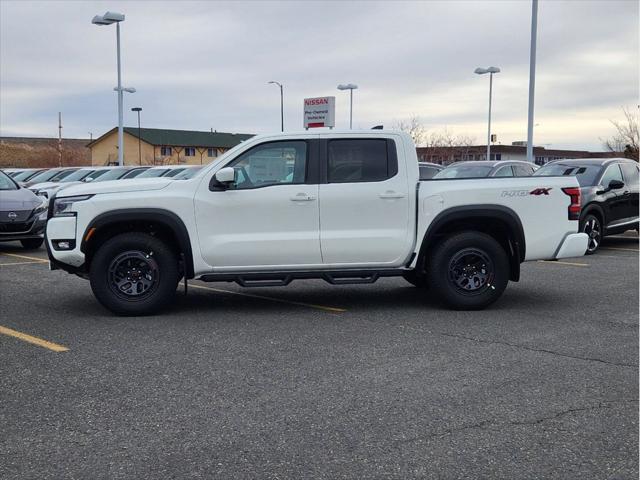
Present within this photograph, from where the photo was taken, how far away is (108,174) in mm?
24016

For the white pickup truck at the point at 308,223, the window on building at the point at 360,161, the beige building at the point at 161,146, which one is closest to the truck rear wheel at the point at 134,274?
the white pickup truck at the point at 308,223

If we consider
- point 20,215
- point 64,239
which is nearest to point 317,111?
point 20,215

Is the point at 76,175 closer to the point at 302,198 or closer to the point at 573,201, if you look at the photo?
the point at 302,198

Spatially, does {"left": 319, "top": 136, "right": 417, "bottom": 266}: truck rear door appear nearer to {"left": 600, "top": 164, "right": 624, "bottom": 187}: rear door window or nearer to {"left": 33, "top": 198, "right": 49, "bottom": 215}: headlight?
{"left": 600, "top": 164, "right": 624, "bottom": 187}: rear door window

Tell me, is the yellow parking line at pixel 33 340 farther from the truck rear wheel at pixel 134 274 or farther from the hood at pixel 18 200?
the hood at pixel 18 200

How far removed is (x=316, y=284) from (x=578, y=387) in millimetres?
5416

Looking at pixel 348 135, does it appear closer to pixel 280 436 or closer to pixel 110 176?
pixel 280 436

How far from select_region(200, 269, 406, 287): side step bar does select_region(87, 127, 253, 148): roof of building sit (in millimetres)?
74715

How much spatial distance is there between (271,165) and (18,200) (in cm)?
778

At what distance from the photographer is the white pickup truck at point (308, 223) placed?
779 cm

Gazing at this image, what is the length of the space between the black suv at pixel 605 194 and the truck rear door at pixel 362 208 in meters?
6.75

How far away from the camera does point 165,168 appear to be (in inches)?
920

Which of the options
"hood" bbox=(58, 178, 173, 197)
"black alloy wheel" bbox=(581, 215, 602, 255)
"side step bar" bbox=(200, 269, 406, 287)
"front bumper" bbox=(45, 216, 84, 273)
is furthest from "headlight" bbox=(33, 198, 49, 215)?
"black alloy wheel" bbox=(581, 215, 602, 255)

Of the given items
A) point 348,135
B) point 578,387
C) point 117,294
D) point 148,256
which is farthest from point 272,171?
point 578,387
